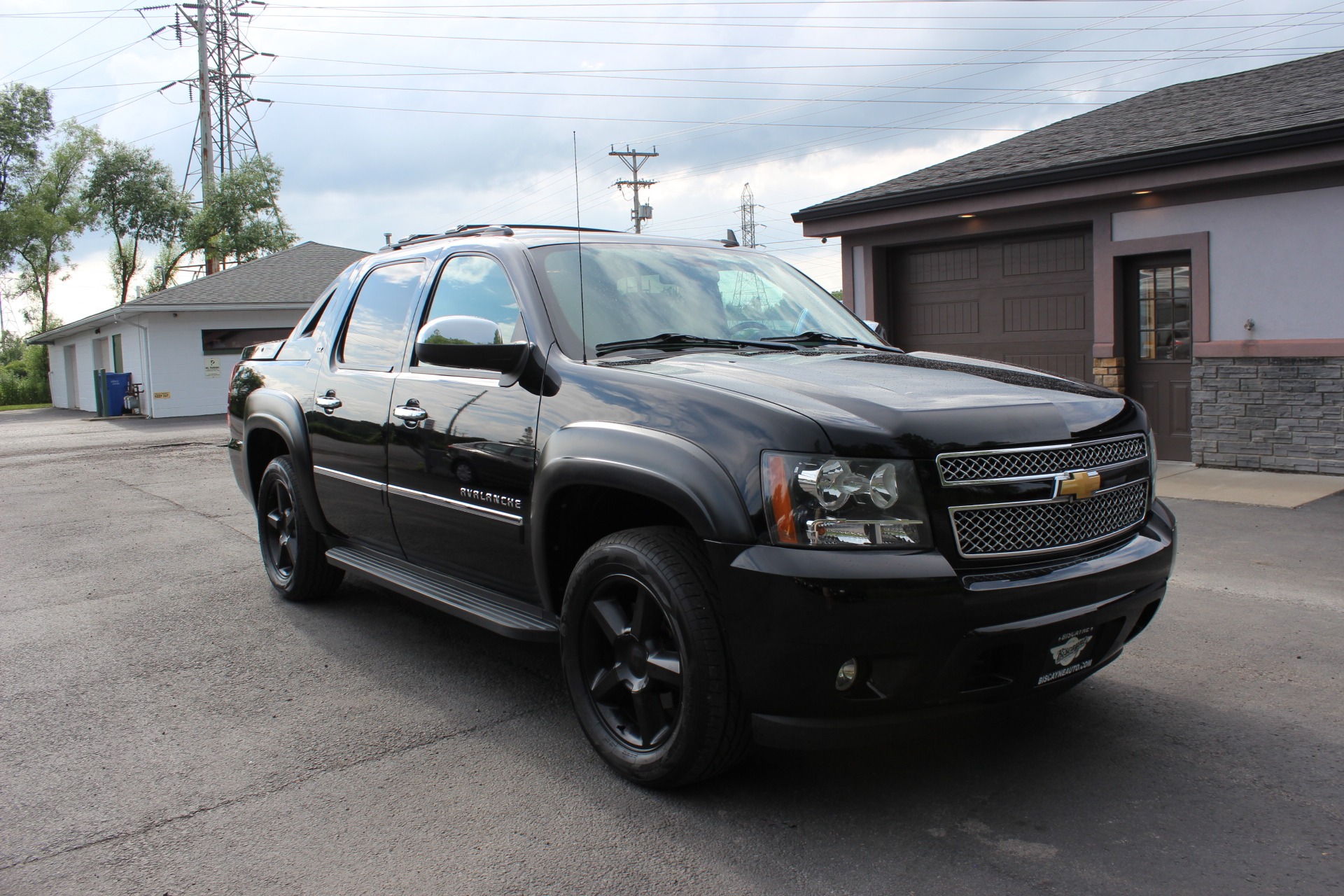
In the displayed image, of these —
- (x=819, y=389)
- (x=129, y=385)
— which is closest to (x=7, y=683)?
(x=819, y=389)

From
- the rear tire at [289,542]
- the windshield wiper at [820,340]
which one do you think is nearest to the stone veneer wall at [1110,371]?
the windshield wiper at [820,340]

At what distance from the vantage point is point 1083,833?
287 centimetres

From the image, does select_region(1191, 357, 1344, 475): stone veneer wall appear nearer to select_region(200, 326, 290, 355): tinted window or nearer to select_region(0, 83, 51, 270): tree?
select_region(200, 326, 290, 355): tinted window

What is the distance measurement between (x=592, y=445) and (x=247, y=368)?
12.3ft

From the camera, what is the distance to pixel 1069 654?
3018 mm

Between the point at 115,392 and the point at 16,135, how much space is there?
91.8 ft

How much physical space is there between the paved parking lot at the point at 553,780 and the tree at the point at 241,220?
4192cm

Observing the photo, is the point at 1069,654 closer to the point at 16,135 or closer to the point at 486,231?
the point at 486,231

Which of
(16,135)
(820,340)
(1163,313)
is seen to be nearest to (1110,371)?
(1163,313)

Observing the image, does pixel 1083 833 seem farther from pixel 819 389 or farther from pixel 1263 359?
pixel 1263 359

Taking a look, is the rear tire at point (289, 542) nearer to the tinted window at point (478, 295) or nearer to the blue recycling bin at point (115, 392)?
the tinted window at point (478, 295)

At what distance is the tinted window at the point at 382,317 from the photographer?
468 cm

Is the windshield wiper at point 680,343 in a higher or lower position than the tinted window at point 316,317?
lower

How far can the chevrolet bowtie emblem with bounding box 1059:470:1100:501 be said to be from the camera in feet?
9.78
